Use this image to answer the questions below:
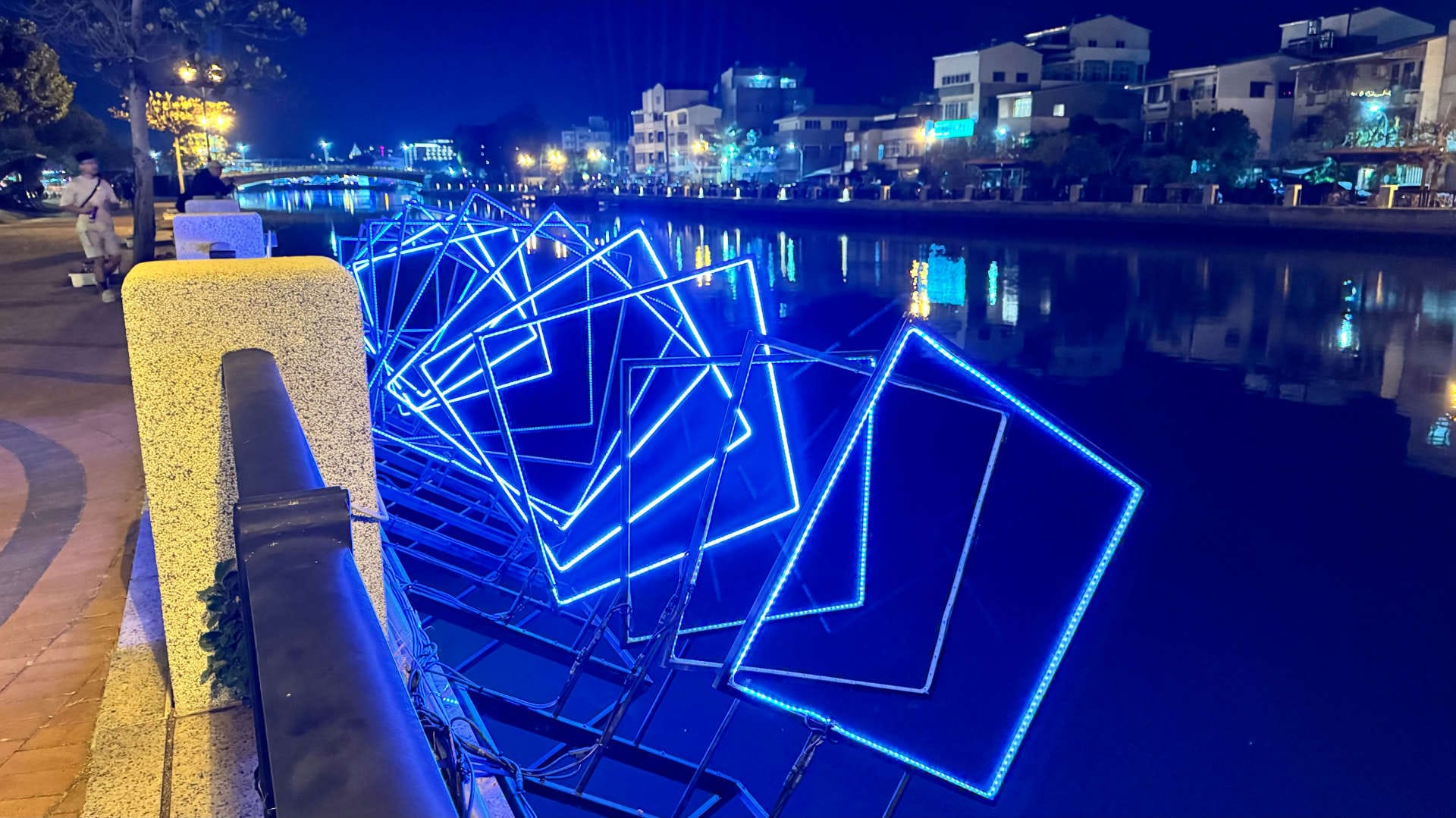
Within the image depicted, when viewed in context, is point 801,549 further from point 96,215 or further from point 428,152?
point 428,152

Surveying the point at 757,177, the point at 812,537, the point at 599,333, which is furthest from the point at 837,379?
the point at 757,177

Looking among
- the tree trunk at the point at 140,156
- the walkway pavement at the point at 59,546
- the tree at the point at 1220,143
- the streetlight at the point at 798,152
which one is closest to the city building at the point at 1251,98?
the tree at the point at 1220,143

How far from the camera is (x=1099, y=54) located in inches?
2458

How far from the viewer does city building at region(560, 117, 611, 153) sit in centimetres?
12150

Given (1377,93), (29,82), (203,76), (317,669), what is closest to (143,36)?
(203,76)

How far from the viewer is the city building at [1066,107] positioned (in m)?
56.4

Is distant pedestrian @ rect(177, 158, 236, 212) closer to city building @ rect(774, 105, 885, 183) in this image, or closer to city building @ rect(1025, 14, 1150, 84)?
city building @ rect(1025, 14, 1150, 84)

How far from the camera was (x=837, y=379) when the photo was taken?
16531 millimetres

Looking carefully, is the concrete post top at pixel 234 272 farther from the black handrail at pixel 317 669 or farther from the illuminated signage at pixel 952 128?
the illuminated signage at pixel 952 128

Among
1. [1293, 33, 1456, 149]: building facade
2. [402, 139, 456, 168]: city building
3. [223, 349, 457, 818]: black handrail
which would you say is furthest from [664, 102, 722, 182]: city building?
[402, 139, 456, 168]: city building

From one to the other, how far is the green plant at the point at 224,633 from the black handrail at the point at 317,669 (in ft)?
3.31

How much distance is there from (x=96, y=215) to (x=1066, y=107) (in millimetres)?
52621

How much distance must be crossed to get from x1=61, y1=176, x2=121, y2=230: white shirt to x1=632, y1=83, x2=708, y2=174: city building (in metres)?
81.3

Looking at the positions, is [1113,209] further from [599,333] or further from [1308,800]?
[1308,800]
